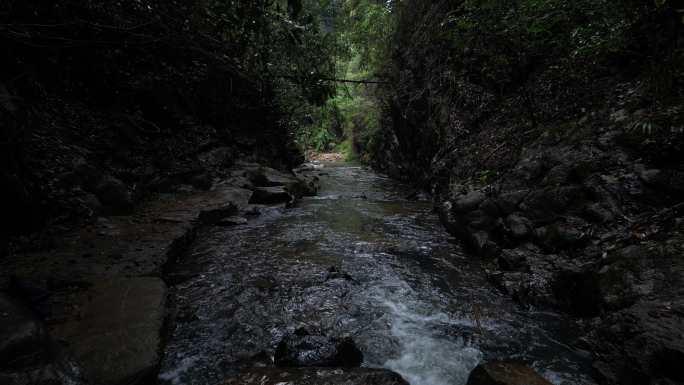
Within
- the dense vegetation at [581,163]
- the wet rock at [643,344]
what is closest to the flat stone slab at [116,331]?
the dense vegetation at [581,163]

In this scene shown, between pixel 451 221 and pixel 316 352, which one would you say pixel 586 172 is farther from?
pixel 316 352

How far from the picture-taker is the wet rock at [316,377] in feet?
8.98

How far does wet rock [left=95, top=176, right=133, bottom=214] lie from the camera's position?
259 inches

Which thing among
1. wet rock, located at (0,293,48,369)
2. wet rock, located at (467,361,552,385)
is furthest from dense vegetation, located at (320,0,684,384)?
wet rock, located at (0,293,48,369)

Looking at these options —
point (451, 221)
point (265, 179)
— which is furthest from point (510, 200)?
point (265, 179)

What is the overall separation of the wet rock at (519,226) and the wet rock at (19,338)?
5353 mm

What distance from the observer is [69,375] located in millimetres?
2324

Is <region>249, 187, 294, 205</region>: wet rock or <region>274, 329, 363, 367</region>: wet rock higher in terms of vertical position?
<region>249, 187, 294, 205</region>: wet rock

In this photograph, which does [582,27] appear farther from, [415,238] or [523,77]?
[415,238]

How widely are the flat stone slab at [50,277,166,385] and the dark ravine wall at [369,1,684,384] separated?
12.5ft

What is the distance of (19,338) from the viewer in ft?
7.34

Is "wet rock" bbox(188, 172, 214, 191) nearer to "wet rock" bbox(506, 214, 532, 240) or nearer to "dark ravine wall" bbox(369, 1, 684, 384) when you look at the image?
"dark ravine wall" bbox(369, 1, 684, 384)

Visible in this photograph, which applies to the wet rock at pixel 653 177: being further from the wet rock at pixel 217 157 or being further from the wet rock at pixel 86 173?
the wet rock at pixel 217 157

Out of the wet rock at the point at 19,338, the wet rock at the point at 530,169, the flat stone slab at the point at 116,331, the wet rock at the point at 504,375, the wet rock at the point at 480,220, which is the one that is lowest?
the flat stone slab at the point at 116,331
